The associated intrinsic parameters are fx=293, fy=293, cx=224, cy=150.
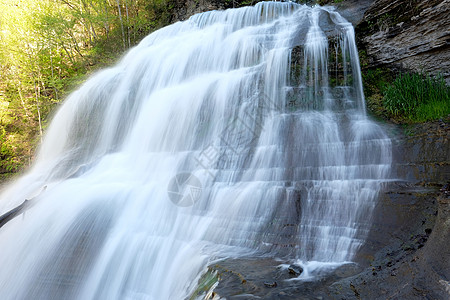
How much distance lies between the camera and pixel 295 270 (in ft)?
8.14

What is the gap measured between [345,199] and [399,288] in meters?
1.37

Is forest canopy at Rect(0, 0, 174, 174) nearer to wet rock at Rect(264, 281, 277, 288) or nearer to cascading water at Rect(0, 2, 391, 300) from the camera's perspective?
cascading water at Rect(0, 2, 391, 300)

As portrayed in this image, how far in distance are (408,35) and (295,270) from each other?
4945 millimetres

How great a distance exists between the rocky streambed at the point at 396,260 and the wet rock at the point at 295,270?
0.02 metres

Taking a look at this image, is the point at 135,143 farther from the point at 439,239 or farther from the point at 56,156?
the point at 439,239

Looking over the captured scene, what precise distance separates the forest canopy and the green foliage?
9134 mm

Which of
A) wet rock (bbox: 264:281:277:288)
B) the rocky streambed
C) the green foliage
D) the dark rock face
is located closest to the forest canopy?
the dark rock face

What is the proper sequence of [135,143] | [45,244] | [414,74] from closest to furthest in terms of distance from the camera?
[45,244] < [414,74] < [135,143]

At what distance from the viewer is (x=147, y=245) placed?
352cm

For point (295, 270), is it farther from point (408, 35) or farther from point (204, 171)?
point (408, 35)

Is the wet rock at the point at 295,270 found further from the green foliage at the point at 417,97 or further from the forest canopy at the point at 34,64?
the forest canopy at the point at 34,64

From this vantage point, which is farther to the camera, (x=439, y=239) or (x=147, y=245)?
(x=147, y=245)

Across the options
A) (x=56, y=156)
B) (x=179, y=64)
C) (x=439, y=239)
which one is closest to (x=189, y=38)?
(x=179, y=64)

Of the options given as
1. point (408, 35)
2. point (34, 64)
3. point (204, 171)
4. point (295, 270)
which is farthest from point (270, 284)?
point (34, 64)
